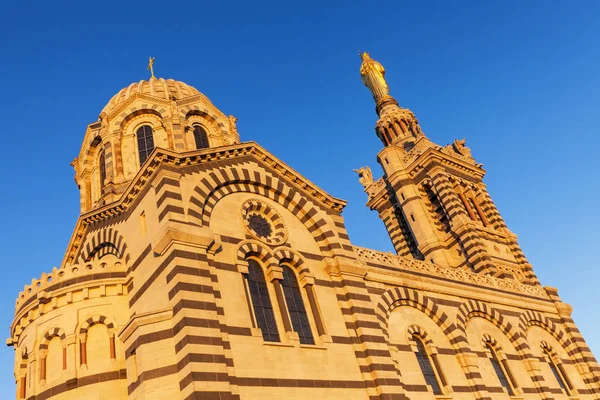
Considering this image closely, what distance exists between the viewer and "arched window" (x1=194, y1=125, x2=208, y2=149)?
91.0 feet

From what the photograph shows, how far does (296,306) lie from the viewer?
63.0 feet

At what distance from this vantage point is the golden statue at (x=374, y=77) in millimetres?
49000

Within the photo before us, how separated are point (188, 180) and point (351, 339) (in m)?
8.18

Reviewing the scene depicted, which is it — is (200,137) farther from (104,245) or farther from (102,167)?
(104,245)

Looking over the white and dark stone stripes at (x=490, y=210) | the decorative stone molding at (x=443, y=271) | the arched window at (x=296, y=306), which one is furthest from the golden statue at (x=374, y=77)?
the arched window at (x=296, y=306)

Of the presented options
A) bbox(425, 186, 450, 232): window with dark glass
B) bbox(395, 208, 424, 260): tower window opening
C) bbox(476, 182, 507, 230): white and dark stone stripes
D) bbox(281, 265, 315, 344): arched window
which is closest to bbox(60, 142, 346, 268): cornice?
bbox(281, 265, 315, 344): arched window

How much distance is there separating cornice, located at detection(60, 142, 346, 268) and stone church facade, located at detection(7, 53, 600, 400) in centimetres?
7

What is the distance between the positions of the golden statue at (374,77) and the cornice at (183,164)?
2797cm

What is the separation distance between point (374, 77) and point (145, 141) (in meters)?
28.0

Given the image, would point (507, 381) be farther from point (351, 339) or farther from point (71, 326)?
point (71, 326)

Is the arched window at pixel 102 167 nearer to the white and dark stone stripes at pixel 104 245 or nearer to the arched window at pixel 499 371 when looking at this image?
Answer: the white and dark stone stripes at pixel 104 245

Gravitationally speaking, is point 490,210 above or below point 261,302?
above

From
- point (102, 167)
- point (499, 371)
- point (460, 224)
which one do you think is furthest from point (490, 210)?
point (102, 167)

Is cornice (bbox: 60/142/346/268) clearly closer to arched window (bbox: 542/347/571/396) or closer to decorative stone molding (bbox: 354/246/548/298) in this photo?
decorative stone molding (bbox: 354/246/548/298)
